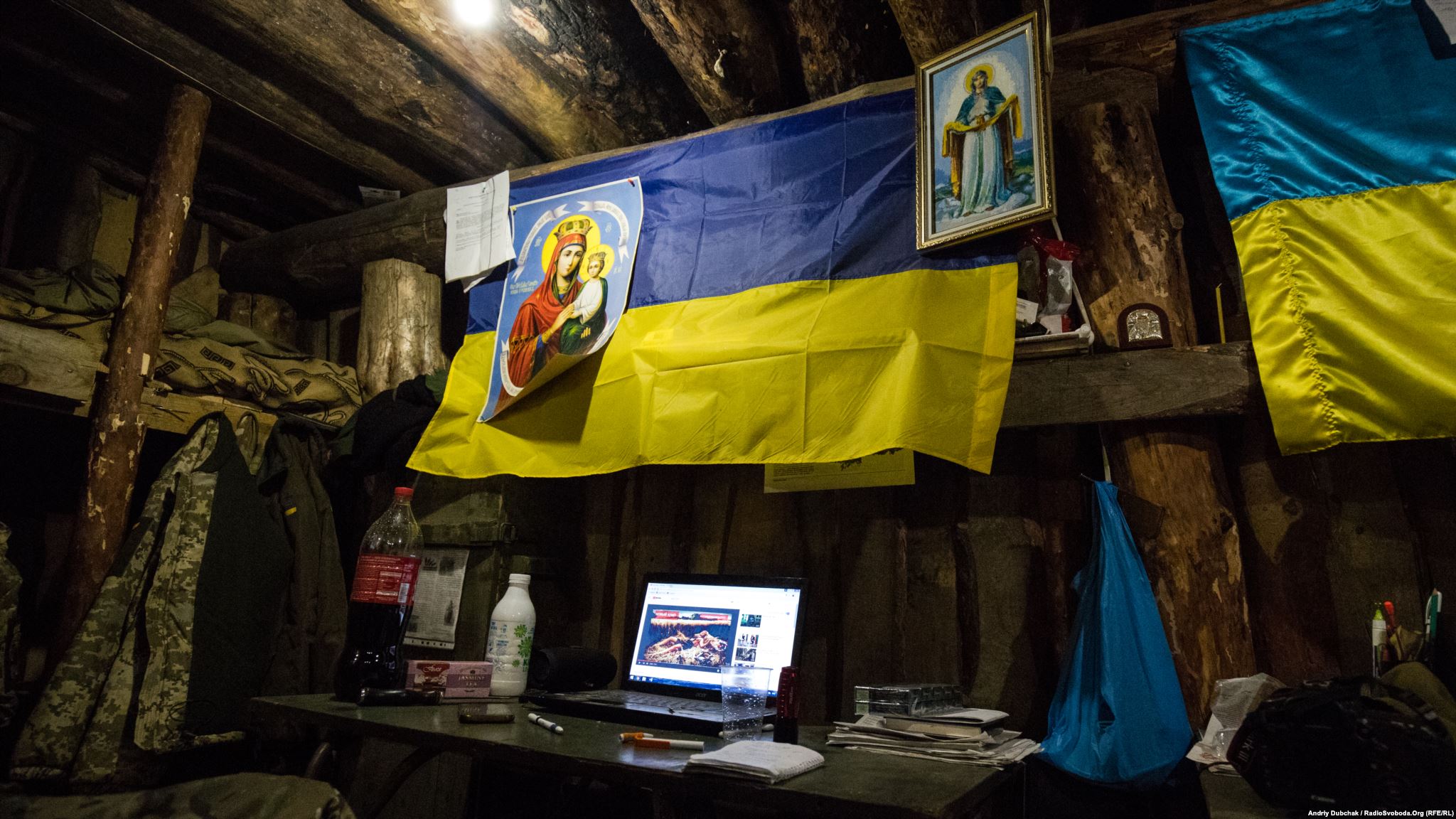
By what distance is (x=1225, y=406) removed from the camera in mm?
1816

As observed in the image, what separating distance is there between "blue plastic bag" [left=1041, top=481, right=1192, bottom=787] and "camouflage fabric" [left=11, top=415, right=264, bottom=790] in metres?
2.44

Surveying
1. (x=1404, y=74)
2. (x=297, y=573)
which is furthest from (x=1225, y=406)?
(x=297, y=573)

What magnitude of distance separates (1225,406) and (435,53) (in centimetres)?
257

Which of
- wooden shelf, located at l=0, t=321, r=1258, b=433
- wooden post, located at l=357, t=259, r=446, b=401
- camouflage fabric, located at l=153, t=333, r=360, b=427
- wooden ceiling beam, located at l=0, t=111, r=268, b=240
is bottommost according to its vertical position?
wooden shelf, located at l=0, t=321, r=1258, b=433

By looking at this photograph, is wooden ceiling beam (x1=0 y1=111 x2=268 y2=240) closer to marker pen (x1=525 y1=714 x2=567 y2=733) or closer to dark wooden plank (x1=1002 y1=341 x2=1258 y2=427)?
marker pen (x1=525 y1=714 x2=567 y2=733)

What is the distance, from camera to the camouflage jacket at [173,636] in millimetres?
2227

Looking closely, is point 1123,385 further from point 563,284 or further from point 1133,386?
point 563,284

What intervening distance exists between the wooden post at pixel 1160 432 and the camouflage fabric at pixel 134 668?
2.72 meters

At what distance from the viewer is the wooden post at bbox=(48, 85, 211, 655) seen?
8.04 feet

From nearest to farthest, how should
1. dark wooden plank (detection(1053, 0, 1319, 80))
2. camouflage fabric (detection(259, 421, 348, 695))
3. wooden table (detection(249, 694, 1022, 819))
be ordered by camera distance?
wooden table (detection(249, 694, 1022, 819)), dark wooden plank (detection(1053, 0, 1319, 80)), camouflage fabric (detection(259, 421, 348, 695))

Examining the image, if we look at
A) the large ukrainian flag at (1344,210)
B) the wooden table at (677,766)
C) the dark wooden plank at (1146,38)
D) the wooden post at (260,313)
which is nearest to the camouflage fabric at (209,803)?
the wooden table at (677,766)

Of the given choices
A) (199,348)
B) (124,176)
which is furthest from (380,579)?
(124,176)

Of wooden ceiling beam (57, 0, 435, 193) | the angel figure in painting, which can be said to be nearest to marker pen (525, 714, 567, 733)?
the angel figure in painting

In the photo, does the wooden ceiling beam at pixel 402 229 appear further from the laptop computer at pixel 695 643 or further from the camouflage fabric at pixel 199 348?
the laptop computer at pixel 695 643
